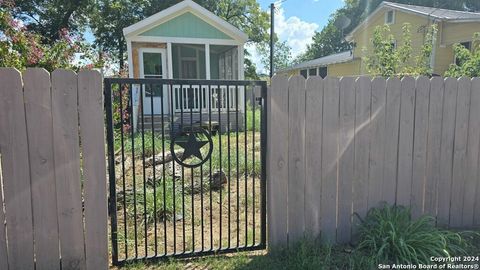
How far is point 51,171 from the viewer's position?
7.79 feet

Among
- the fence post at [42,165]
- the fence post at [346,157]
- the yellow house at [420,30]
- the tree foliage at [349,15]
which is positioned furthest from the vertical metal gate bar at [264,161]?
the tree foliage at [349,15]

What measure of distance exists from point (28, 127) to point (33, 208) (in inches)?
23.4

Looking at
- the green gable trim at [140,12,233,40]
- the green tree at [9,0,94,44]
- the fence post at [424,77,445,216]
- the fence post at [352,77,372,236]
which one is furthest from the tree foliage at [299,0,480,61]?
the fence post at [352,77,372,236]

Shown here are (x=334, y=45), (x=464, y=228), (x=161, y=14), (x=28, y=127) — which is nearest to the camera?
(x=28, y=127)

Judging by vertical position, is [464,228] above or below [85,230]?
below

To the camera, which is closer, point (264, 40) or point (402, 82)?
point (402, 82)

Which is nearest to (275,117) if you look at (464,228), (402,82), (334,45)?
(402,82)

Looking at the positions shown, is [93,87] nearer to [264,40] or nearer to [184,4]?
[184,4]

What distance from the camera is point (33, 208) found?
2.38 metres

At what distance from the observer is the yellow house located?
45.9 ft

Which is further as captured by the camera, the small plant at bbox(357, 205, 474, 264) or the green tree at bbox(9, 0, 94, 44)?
the green tree at bbox(9, 0, 94, 44)

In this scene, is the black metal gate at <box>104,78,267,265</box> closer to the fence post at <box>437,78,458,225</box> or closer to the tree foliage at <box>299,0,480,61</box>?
the fence post at <box>437,78,458,225</box>

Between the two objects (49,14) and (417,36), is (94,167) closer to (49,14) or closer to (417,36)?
(417,36)

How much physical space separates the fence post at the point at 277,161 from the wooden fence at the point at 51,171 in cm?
136
